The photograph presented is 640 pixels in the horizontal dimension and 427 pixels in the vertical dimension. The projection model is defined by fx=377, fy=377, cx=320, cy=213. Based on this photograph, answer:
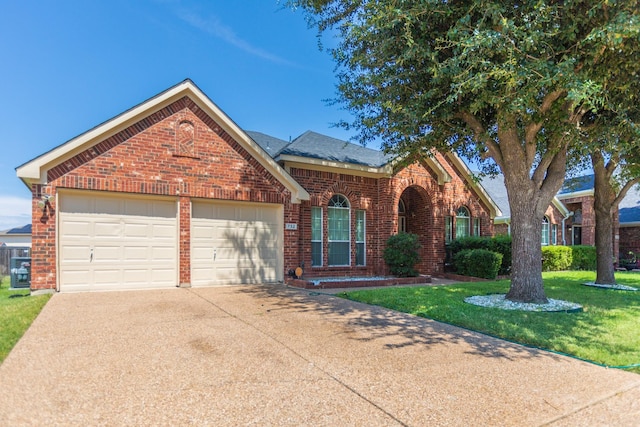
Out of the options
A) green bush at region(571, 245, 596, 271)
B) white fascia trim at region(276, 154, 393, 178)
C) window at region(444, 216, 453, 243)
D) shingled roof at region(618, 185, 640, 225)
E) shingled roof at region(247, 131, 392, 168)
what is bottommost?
green bush at region(571, 245, 596, 271)

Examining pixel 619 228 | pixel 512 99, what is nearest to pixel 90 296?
pixel 512 99

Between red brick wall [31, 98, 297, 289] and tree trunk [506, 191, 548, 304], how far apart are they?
629cm

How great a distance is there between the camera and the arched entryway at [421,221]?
14.9 m

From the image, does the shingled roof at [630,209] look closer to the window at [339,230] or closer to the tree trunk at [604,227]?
the tree trunk at [604,227]

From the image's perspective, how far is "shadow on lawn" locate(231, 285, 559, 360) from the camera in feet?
16.0

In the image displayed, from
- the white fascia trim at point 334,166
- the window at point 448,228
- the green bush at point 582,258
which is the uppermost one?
the white fascia trim at point 334,166

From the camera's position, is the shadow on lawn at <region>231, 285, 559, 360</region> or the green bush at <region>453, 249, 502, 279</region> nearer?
the shadow on lawn at <region>231, 285, 559, 360</region>

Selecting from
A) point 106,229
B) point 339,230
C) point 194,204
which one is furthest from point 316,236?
point 106,229

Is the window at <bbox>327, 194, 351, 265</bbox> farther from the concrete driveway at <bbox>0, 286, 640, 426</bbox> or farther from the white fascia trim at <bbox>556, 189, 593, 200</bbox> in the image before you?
the white fascia trim at <bbox>556, 189, 593, 200</bbox>

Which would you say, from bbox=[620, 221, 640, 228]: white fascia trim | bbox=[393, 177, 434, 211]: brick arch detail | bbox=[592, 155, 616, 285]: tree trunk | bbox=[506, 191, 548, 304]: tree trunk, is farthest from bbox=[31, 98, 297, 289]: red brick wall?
bbox=[620, 221, 640, 228]: white fascia trim

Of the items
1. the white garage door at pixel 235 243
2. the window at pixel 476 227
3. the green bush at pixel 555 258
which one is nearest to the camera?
the white garage door at pixel 235 243

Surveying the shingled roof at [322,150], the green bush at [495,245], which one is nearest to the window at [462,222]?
the green bush at [495,245]

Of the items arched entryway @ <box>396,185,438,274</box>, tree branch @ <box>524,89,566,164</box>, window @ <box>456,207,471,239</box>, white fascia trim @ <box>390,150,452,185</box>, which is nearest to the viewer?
tree branch @ <box>524,89,566,164</box>

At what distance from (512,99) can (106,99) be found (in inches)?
604
